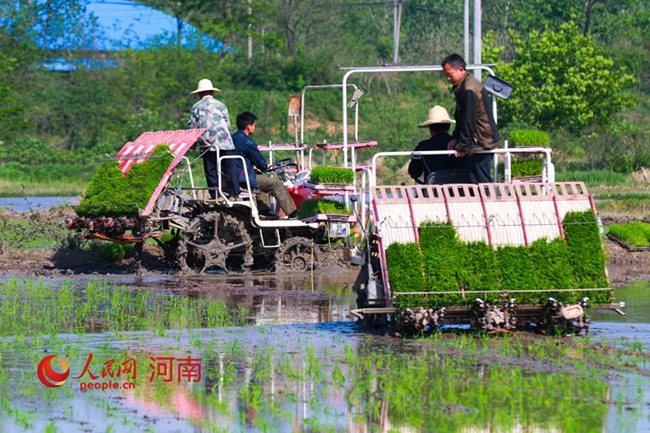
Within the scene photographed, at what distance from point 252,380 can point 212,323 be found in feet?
10.3

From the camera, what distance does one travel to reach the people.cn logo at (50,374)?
29.3 ft

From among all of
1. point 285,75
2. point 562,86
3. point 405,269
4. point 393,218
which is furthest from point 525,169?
point 285,75

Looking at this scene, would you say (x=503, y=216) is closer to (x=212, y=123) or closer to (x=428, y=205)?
(x=428, y=205)

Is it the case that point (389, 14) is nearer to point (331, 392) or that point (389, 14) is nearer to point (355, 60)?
point (355, 60)

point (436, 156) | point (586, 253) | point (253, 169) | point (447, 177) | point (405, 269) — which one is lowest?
point (405, 269)

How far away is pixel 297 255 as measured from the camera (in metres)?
17.1

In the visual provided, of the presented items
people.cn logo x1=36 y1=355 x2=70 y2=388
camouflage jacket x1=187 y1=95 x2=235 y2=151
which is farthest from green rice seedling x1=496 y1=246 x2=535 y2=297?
camouflage jacket x1=187 y1=95 x2=235 y2=151

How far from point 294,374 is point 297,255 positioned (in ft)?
26.2

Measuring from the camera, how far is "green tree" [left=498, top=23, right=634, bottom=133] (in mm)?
45156

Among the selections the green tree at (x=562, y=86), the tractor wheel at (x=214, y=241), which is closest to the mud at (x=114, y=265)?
the tractor wheel at (x=214, y=241)

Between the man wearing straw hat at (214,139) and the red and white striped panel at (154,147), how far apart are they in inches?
7.7

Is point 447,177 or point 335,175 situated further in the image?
point 335,175

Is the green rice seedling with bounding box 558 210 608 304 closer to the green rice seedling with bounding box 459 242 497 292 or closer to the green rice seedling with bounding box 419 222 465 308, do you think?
the green rice seedling with bounding box 459 242 497 292

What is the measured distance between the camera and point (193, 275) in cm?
1659
